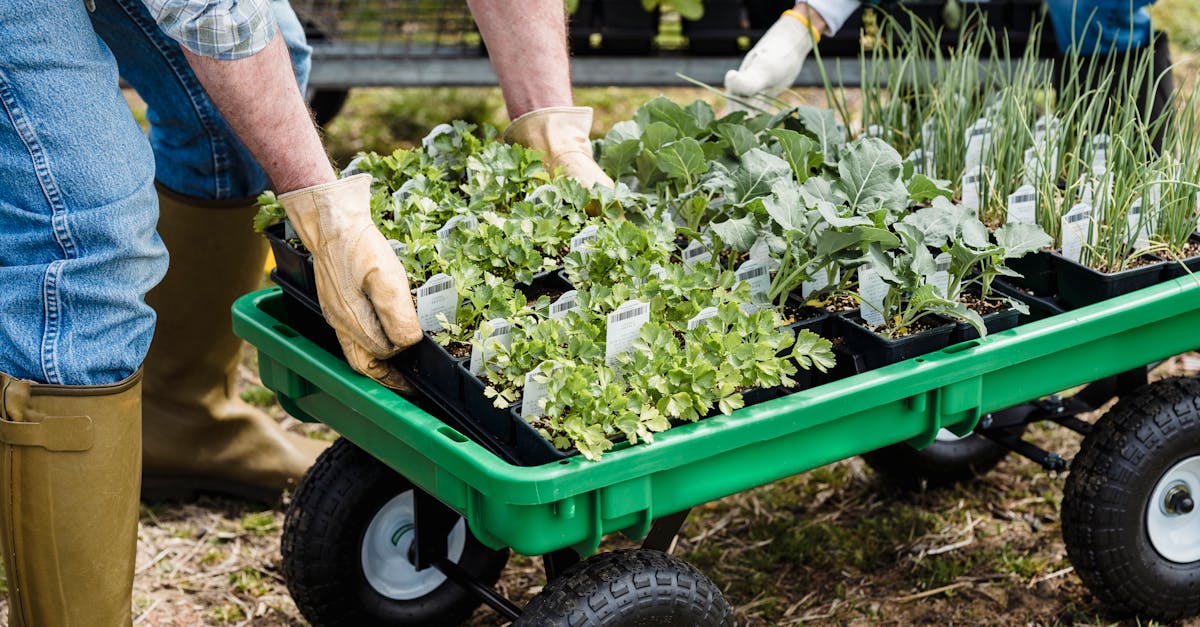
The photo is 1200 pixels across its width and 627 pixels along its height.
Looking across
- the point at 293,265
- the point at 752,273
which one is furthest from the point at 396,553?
the point at 752,273

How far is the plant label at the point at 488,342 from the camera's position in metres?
1.49

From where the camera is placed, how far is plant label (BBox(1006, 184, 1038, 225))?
1893 mm

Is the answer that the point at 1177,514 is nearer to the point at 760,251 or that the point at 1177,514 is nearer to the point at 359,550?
the point at 760,251

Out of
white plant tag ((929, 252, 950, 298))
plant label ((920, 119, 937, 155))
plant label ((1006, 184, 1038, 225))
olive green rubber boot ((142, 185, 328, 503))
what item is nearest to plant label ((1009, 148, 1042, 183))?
plant label ((1006, 184, 1038, 225))

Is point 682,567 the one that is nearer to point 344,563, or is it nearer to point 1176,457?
point 344,563

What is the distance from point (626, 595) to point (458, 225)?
1.85 ft

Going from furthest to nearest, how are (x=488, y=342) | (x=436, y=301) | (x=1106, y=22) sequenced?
(x=1106, y=22) < (x=436, y=301) < (x=488, y=342)

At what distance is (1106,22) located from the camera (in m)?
2.48

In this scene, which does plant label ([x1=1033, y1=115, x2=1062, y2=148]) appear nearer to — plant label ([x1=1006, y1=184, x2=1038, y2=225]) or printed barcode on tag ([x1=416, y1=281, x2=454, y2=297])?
Result: plant label ([x1=1006, y1=184, x2=1038, y2=225])

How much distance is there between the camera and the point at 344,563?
1.81 m

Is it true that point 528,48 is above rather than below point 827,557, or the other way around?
above

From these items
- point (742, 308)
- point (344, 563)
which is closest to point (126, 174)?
point (344, 563)

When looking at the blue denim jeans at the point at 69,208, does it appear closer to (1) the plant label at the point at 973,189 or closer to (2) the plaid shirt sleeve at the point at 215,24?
(2) the plaid shirt sleeve at the point at 215,24

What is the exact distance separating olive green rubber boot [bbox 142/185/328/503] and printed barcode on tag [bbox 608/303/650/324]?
0.87 metres
